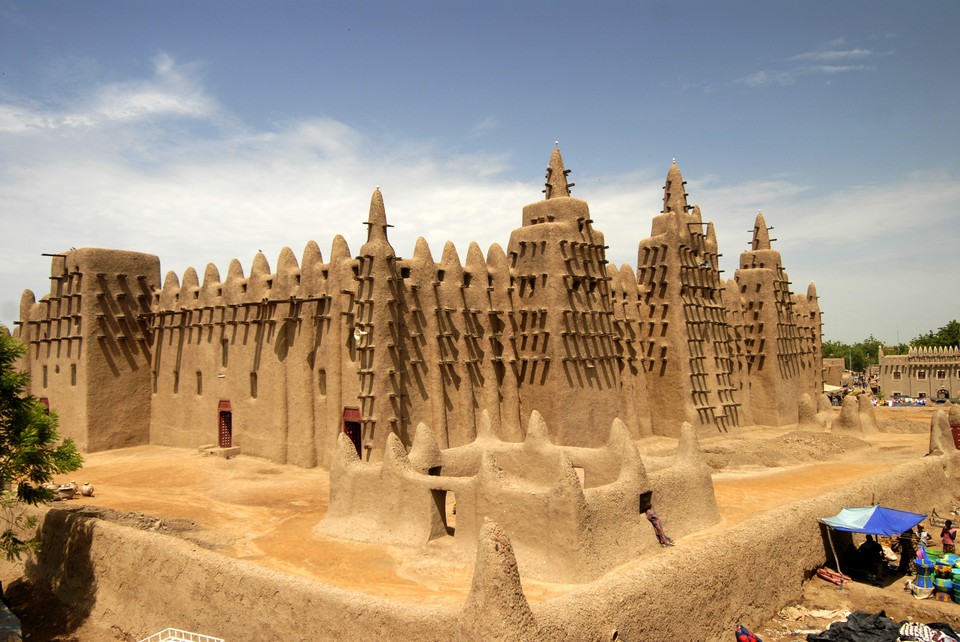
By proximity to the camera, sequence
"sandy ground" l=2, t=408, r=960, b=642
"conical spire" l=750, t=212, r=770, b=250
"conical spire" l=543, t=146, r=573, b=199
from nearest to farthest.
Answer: "sandy ground" l=2, t=408, r=960, b=642 < "conical spire" l=543, t=146, r=573, b=199 < "conical spire" l=750, t=212, r=770, b=250

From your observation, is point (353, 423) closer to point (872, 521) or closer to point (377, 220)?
point (377, 220)

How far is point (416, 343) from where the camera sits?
22.7 m

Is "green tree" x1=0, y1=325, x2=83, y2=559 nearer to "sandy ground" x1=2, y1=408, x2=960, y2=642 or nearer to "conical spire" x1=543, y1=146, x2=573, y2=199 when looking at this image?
"sandy ground" x1=2, y1=408, x2=960, y2=642

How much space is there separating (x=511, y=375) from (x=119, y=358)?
16.3 metres

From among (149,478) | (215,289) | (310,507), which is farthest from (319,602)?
(215,289)

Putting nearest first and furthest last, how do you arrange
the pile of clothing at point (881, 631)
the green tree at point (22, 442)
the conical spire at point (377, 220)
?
the pile of clothing at point (881, 631)
the green tree at point (22, 442)
the conical spire at point (377, 220)

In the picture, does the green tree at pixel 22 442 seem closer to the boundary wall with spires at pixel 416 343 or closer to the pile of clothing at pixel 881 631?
the boundary wall with spires at pixel 416 343

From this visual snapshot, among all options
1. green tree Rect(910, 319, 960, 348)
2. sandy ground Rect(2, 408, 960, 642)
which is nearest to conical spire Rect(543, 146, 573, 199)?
sandy ground Rect(2, 408, 960, 642)

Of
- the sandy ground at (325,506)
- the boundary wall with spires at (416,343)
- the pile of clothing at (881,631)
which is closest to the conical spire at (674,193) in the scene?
the boundary wall with spires at (416,343)

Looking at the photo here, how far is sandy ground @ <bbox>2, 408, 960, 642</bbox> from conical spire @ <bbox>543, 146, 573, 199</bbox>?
9.50 meters

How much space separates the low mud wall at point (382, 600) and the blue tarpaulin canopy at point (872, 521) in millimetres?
456

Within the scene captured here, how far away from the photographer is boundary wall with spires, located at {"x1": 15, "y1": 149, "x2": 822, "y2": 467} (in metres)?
22.8

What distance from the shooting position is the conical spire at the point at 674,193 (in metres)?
30.0

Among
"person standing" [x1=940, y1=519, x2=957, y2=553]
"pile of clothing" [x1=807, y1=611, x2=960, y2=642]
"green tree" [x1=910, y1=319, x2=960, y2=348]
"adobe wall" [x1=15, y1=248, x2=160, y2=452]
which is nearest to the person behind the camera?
"pile of clothing" [x1=807, y1=611, x2=960, y2=642]
